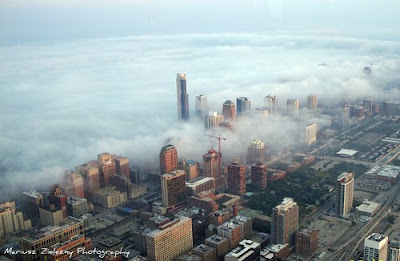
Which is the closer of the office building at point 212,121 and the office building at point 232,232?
the office building at point 232,232

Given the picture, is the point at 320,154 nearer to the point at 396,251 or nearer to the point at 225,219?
the point at 225,219

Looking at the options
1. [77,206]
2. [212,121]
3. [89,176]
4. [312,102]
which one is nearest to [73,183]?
[89,176]

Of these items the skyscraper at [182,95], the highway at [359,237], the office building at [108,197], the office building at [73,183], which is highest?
the skyscraper at [182,95]

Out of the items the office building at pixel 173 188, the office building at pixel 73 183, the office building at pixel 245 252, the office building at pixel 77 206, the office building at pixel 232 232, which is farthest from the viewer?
the office building at pixel 73 183

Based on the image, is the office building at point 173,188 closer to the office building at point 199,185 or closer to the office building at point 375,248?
the office building at point 199,185

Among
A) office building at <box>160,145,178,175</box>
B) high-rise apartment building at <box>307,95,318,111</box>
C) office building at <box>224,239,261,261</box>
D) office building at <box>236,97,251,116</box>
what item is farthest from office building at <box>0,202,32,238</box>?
high-rise apartment building at <box>307,95,318,111</box>

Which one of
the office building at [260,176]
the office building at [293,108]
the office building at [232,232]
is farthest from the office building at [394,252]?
the office building at [293,108]

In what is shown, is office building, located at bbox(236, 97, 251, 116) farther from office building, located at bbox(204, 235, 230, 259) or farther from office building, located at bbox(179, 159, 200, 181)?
office building, located at bbox(204, 235, 230, 259)
